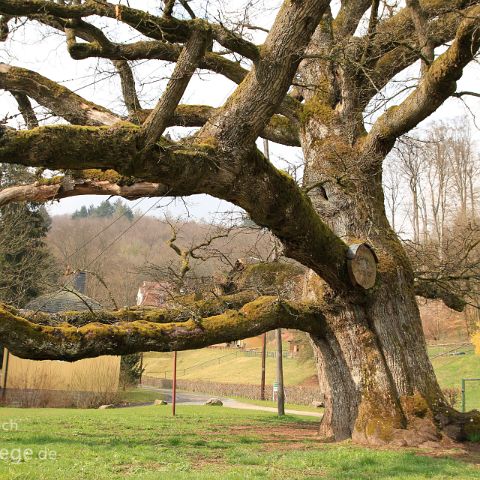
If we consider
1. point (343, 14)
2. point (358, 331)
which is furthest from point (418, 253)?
point (343, 14)

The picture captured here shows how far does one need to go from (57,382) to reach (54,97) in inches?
781

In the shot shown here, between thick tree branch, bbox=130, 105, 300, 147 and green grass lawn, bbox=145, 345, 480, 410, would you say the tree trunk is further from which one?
green grass lawn, bbox=145, 345, 480, 410

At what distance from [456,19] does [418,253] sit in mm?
4691

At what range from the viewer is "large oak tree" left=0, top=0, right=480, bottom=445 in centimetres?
579

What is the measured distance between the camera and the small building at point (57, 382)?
24.4m

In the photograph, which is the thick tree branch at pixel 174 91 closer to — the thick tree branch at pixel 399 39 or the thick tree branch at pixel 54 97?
the thick tree branch at pixel 54 97

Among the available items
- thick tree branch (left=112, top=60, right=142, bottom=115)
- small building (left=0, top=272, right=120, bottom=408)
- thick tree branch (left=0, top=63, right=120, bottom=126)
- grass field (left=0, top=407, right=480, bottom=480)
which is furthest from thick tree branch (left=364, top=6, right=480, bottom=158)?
→ small building (left=0, top=272, right=120, bottom=408)

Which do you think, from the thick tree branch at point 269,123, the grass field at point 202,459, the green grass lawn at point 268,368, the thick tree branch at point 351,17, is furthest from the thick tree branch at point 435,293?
the green grass lawn at point 268,368

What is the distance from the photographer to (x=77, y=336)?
761 cm

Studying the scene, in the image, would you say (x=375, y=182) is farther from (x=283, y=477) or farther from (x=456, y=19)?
(x=283, y=477)

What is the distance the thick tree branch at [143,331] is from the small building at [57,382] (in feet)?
53.2

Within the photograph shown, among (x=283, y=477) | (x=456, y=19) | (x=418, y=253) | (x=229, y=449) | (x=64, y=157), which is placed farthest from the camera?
(x=418, y=253)

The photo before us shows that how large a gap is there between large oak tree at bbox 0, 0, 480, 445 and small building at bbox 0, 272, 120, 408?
52.7ft

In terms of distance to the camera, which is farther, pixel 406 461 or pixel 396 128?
pixel 396 128
